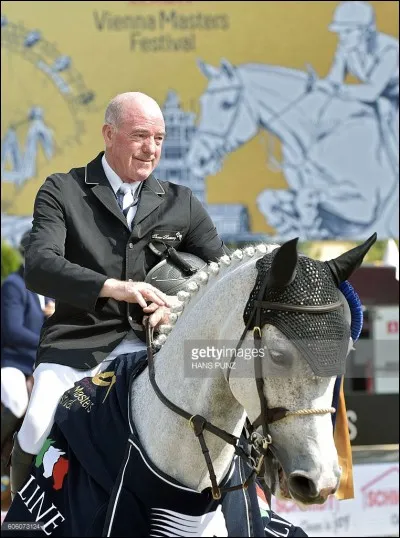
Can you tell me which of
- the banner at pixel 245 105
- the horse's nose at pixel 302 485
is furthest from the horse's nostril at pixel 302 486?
the banner at pixel 245 105

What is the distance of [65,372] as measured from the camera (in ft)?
11.8

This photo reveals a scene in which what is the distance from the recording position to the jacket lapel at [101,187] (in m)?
3.71

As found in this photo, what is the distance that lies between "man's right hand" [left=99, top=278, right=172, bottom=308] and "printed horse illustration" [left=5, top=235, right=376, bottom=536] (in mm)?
Result: 110

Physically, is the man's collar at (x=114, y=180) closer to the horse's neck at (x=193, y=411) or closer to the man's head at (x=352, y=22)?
the horse's neck at (x=193, y=411)

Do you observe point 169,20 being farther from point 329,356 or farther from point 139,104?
point 329,356

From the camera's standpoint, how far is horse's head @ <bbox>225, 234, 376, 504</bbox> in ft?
8.97

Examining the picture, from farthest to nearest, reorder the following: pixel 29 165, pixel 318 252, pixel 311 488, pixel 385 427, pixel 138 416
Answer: pixel 318 252, pixel 29 165, pixel 385 427, pixel 138 416, pixel 311 488

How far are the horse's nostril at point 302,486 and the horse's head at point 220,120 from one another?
8719 mm

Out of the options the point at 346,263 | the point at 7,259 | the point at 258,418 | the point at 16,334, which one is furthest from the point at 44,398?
the point at 7,259

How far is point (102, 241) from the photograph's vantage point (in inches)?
145

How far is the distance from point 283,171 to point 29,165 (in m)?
3.04

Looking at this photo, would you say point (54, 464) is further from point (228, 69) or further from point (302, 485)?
point (228, 69)

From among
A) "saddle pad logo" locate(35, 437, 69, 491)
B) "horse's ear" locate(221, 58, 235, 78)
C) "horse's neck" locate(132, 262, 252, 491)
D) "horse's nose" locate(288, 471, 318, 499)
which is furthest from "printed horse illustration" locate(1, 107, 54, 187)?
"horse's nose" locate(288, 471, 318, 499)

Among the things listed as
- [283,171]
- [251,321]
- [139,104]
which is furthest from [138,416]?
[283,171]
